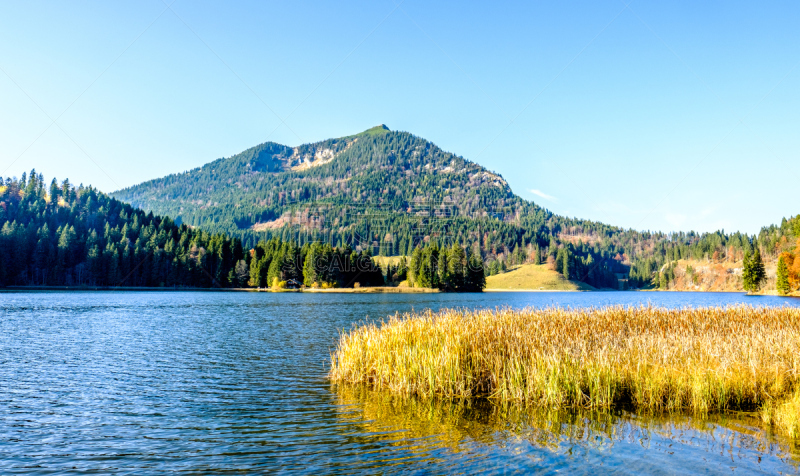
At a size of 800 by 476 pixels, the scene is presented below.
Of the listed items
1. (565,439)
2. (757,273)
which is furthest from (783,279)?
(565,439)

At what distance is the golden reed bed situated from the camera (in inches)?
626

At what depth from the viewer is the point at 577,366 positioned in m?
17.0

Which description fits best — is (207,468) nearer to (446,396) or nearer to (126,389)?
(446,396)

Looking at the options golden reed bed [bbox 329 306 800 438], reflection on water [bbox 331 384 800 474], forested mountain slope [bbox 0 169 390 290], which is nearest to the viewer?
reflection on water [bbox 331 384 800 474]

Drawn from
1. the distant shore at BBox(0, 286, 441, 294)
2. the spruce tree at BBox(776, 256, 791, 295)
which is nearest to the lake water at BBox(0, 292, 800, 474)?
the distant shore at BBox(0, 286, 441, 294)

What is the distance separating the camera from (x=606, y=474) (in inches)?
423

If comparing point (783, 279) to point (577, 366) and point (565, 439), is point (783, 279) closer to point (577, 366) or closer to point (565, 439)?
point (577, 366)

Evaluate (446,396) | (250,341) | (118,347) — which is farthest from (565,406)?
(118,347)

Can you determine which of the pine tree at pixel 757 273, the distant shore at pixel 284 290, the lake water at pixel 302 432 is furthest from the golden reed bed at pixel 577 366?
the pine tree at pixel 757 273

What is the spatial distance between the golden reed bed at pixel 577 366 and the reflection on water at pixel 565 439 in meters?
0.88

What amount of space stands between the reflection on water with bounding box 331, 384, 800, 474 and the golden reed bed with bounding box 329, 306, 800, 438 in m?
0.88

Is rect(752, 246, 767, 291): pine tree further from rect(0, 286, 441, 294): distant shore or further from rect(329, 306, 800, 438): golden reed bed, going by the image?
rect(329, 306, 800, 438): golden reed bed

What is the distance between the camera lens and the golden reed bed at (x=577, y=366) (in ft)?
52.2

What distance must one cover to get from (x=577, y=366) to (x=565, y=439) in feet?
14.5
